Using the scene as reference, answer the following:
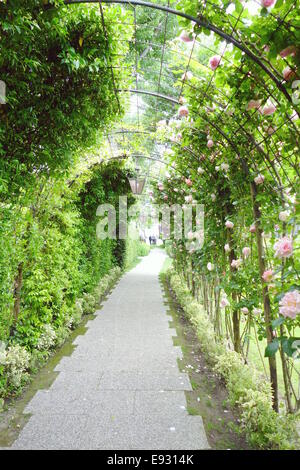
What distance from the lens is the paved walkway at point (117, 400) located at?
2025 millimetres

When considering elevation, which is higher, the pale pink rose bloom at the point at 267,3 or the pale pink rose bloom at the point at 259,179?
the pale pink rose bloom at the point at 267,3

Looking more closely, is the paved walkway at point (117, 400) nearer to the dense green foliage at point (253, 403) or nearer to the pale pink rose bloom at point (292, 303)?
the dense green foliage at point (253, 403)

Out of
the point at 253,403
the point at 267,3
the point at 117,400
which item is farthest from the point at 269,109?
the point at 117,400

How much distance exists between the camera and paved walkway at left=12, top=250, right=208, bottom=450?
203 cm

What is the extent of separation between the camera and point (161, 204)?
26.4 feet

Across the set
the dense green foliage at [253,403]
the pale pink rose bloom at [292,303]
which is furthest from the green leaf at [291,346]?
the dense green foliage at [253,403]

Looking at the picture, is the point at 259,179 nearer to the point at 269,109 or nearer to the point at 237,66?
the point at 269,109

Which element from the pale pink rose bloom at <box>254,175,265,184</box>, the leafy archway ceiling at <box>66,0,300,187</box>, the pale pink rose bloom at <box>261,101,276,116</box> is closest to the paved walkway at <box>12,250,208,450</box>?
the pale pink rose bloom at <box>254,175,265,184</box>

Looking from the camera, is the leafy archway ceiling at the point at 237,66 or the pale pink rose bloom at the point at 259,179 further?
the pale pink rose bloom at the point at 259,179

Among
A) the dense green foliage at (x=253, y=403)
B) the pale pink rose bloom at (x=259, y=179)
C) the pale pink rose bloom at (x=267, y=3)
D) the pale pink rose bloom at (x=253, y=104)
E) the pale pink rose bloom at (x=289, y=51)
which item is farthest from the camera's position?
the pale pink rose bloom at (x=259, y=179)

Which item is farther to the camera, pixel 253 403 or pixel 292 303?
→ pixel 253 403

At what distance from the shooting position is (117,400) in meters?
2.54
